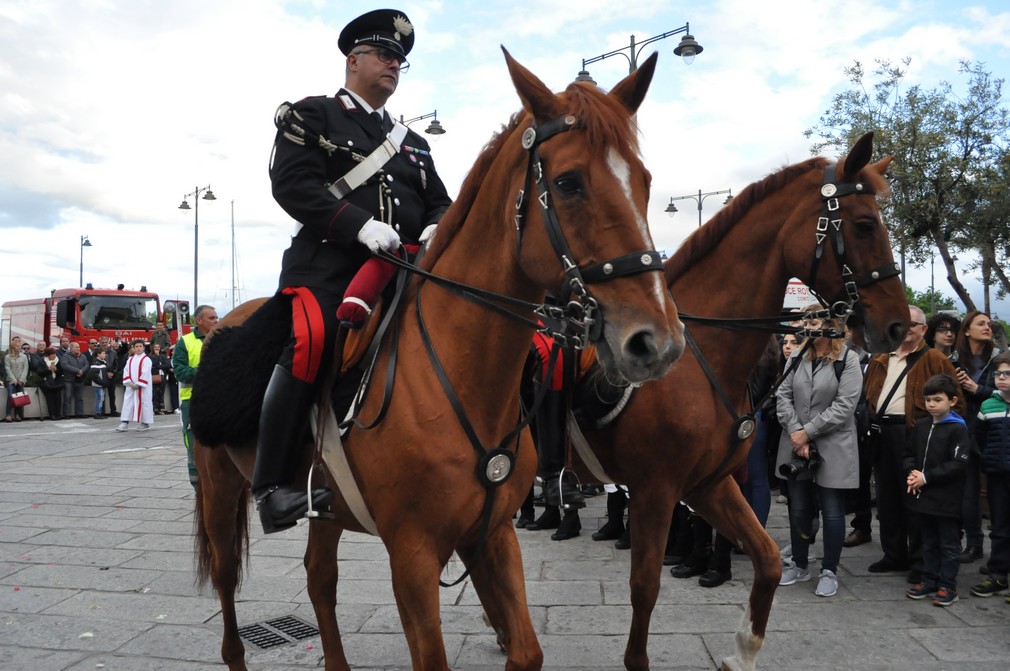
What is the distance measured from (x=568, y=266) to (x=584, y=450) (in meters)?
1.99

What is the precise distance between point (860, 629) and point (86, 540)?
6.20 m

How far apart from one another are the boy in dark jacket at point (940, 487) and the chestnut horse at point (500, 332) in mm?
3728

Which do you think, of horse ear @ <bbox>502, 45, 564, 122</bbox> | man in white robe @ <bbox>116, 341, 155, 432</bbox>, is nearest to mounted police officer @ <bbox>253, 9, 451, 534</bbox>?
horse ear @ <bbox>502, 45, 564, 122</bbox>

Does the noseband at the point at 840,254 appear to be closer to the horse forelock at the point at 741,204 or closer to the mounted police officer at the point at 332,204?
the horse forelock at the point at 741,204

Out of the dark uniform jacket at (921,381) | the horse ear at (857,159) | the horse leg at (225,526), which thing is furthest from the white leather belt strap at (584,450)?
the dark uniform jacket at (921,381)

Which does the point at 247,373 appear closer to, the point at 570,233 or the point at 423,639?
the point at 423,639

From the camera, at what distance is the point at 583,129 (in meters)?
2.34

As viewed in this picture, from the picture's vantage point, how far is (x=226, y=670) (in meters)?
4.14

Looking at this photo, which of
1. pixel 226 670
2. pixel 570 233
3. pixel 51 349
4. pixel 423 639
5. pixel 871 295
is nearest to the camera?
pixel 570 233

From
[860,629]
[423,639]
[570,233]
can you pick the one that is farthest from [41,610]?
[860,629]

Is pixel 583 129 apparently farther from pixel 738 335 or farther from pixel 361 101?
pixel 738 335

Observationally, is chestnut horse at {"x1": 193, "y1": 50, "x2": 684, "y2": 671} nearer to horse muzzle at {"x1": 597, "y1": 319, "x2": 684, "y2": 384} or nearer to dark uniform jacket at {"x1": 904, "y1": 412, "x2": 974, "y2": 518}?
horse muzzle at {"x1": 597, "y1": 319, "x2": 684, "y2": 384}

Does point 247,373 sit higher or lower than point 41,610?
higher

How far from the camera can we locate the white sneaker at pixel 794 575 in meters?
5.70
